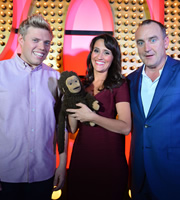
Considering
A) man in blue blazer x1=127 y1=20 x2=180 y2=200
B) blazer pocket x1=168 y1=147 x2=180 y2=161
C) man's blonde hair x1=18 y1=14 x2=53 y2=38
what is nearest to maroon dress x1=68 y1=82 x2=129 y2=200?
man in blue blazer x1=127 y1=20 x2=180 y2=200

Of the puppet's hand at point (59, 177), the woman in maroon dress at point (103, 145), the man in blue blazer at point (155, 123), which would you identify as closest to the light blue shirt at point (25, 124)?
the puppet's hand at point (59, 177)

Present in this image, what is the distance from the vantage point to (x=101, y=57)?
1.60 m

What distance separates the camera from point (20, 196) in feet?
4.64

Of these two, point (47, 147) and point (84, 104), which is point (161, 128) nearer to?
point (84, 104)

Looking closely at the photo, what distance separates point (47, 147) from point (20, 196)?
1.41ft

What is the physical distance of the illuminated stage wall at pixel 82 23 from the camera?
6.56 feet

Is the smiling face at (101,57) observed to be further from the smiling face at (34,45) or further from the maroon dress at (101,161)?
the smiling face at (34,45)

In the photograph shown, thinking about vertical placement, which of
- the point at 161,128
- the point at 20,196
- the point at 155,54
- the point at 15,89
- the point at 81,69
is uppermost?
the point at 155,54

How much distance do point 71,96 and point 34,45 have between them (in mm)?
523

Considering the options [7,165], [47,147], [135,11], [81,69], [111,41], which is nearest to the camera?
[7,165]

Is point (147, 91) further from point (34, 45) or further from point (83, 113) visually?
point (34, 45)

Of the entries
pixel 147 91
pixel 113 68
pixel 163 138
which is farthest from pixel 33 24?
pixel 163 138

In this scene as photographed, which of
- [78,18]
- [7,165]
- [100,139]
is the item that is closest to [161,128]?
[100,139]

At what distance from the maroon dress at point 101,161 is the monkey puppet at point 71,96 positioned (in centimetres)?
16
